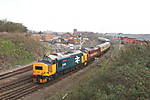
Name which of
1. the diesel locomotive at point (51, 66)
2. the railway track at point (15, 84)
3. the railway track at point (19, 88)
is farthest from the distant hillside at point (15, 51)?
the diesel locomotive at point (51, 66)

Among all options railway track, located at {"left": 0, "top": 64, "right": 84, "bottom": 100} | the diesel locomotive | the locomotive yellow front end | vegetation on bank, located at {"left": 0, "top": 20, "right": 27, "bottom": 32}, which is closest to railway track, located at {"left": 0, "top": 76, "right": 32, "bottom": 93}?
railway track, located at {"left": 0, "top": 64, "right": 84, "bottom": 100}

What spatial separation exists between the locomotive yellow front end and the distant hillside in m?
8.86

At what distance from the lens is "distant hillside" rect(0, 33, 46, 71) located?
87.5 ft

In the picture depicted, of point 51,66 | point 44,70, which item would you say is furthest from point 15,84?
point 51,66

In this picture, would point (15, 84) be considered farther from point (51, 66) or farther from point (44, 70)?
point (51, 66)

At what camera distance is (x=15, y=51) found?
3036cm

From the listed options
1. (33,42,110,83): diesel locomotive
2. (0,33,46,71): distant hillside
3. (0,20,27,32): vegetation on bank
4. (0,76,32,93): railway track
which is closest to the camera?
(0,76,32,93): railway track

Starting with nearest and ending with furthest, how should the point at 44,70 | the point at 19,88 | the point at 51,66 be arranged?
the point at 19,88 → the point at 44,70 → the point at 51,66

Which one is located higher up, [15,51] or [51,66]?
[51,66]

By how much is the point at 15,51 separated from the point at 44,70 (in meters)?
15.6

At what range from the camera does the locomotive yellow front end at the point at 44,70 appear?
17.1 metres

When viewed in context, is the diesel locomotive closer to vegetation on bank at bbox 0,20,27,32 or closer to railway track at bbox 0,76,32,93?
railway track at bbox 0,76,32,93

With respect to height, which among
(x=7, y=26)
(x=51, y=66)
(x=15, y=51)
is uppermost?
(x=7, y=26)

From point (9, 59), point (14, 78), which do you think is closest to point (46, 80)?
point (14, 78)
